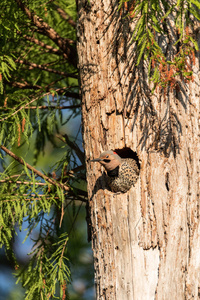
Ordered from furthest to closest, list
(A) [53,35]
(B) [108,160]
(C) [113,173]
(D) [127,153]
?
(A) [53,35], (D) [127,153], (C) [113,173], (B) [108,160]

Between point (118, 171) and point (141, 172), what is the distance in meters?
0.41

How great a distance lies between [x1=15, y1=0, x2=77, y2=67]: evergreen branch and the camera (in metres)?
4.11

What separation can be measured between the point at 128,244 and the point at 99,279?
1.33 feet

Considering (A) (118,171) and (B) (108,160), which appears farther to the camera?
(A) (118,171)

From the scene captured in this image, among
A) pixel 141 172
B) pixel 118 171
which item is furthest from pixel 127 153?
pixel 141 172

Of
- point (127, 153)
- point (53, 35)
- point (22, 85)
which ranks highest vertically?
point (53, 35)

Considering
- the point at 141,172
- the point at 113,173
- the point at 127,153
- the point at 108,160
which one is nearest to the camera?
the point at 141,172

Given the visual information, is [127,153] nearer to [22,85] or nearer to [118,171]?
[118,171]

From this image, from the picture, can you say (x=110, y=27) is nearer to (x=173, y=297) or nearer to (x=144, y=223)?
(x=144, y=223)

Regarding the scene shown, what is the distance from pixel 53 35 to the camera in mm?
4324

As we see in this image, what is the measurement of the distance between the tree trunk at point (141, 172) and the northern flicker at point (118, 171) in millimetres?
81

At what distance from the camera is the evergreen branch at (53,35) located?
4.11 m

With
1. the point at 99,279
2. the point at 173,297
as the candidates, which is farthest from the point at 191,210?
the point at 99,279

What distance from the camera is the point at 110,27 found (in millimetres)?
3596
